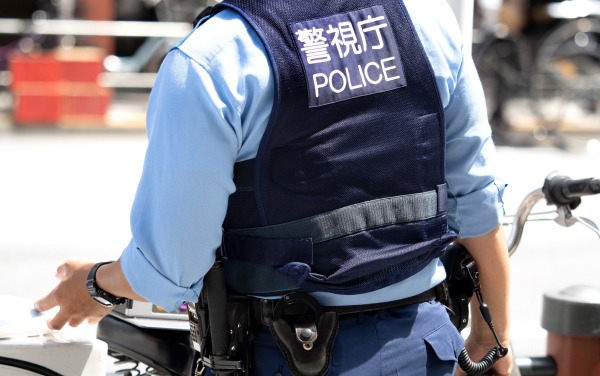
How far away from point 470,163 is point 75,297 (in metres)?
0.94

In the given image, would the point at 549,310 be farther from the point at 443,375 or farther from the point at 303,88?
the point at 303,88

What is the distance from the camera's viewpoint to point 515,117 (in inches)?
464

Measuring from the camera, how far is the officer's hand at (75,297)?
60.1 inches

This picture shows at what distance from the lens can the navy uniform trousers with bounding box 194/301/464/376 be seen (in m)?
1.42

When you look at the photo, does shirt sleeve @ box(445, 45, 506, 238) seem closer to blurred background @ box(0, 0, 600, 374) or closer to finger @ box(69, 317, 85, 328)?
finger @ box(69, 317, 85, 328)

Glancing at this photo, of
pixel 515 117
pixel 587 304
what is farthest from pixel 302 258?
pixel 515 117

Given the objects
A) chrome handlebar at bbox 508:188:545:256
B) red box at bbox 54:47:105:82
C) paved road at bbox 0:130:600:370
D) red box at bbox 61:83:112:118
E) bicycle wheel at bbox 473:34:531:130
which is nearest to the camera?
chrome handlebar at bbox 508:188:545:256

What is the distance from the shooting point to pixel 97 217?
6.36 metres

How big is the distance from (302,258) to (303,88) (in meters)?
0.33

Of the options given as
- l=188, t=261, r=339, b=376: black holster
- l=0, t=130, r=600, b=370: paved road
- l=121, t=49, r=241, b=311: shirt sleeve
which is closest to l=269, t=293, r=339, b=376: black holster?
l=188, t=261, r=339, b=376: black holster

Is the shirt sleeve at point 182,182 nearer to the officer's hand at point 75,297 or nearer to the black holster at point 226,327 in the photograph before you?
the black holster at point 226,327

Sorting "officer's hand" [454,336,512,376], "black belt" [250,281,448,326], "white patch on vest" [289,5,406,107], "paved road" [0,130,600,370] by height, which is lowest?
"paved road" [0,130,600,370]

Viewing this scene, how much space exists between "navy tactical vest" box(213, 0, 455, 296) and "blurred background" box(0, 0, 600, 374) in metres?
3.43

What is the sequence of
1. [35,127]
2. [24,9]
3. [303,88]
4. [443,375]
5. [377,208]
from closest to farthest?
[303,88] → [377,208] → [443,375] → [35,127] → [24,9]
